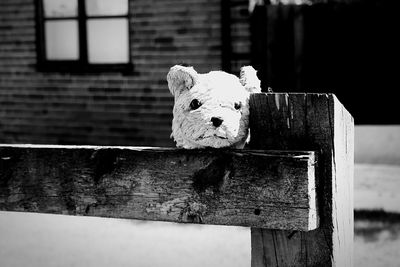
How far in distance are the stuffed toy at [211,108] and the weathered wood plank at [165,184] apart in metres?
0.10

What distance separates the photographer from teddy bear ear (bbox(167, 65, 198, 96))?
1547mm

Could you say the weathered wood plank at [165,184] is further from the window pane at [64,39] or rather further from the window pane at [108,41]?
the window pane at [64,39]

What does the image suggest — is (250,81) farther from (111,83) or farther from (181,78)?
(111,83)

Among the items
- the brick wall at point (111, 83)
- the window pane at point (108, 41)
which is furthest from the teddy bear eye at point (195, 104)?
the window pane at point (108, 41)

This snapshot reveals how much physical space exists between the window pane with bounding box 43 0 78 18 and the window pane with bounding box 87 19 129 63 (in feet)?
1.07

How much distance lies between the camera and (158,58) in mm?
6863

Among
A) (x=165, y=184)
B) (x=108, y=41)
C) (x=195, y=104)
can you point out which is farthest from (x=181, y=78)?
(x=108, y=41)

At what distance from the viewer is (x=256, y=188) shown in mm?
1168

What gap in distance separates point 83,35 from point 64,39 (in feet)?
1.18

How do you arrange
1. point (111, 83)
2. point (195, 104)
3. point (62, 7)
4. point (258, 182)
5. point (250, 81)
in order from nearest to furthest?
point (258, 182), point (195, 104), point (250, 81), point (111, 83), point (62, 7)

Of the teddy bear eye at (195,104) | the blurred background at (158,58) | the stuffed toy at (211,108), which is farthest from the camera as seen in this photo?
the blurred background at (158,58)

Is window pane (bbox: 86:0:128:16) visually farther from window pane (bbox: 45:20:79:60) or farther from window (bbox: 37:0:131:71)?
window pane (bbox: 45:20:79:60)

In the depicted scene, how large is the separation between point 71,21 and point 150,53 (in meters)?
1.50

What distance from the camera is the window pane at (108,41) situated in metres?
7.23
